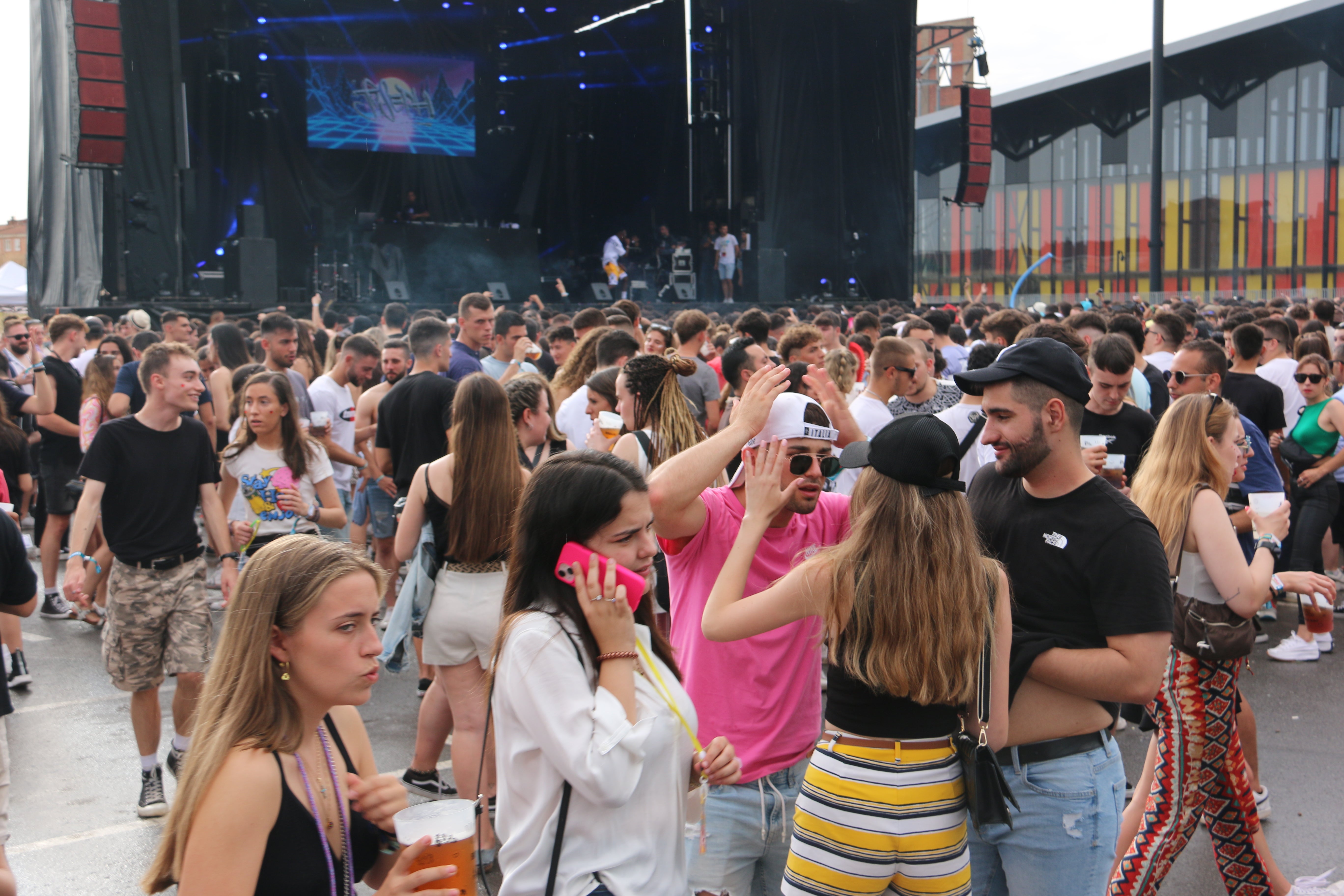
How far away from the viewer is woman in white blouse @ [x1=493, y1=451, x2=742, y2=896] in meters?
1.79

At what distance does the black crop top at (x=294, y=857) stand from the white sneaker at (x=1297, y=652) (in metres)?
5.98

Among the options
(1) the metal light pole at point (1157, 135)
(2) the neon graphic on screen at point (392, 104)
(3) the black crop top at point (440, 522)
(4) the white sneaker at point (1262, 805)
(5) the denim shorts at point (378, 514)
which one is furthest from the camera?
(2) the neon graphic on screen at point (392, 104)

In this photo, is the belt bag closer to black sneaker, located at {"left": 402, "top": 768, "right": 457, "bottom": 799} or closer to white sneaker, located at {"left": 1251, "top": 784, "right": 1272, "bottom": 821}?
white sneaker, located at {"left": 1251, "top": 784, "right": 1272, "bottom": 821}

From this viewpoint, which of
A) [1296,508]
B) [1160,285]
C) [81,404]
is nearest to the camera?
[1296,508]

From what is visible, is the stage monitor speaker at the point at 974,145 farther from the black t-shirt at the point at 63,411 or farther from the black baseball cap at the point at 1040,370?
the black baseball cap at the point at 1040,370

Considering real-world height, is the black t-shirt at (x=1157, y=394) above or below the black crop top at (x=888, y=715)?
above

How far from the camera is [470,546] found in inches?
155

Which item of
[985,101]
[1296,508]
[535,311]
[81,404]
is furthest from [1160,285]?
[81,404]

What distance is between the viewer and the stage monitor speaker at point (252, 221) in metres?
18.5

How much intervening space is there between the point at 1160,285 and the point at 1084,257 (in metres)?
16.5

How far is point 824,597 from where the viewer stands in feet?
6.95

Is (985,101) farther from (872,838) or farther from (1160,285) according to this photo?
(872,838)

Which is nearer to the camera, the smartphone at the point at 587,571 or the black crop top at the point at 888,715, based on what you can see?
the smartphone at the point at 587,571

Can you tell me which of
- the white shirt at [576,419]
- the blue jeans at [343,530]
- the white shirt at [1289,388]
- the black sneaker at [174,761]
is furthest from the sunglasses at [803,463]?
the white shirt at [1289,388]
